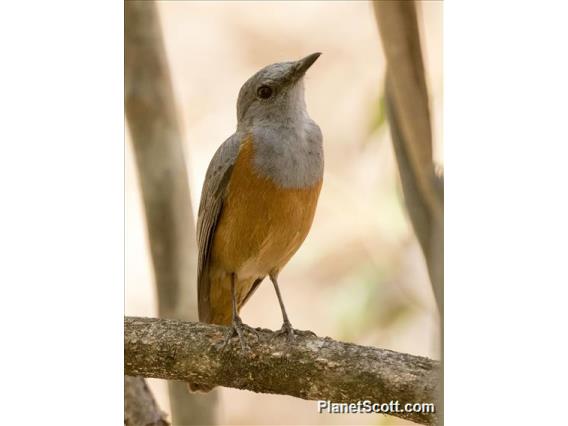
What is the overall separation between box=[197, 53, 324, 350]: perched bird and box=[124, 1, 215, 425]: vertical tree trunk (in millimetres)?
127

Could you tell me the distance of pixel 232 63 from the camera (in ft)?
13.8

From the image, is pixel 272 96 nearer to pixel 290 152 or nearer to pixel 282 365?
pixel 290 152

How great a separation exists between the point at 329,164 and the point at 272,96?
43cm

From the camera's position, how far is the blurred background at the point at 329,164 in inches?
158

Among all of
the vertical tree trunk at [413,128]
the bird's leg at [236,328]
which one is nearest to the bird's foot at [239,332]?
the bird's leg at [236,328]

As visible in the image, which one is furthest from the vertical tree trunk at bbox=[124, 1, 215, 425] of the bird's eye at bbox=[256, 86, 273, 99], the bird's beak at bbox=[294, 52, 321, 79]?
the bird's beak at bbox=[294, 52, 321, 79]

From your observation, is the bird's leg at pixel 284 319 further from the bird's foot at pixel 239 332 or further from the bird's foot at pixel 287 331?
the bird's foot at pixel 239 332

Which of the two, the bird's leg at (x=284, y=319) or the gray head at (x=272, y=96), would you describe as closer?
the bird's leg at (x=284, y=319)

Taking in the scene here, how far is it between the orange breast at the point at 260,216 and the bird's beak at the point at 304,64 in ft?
1.27

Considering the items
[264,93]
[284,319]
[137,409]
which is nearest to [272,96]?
[264,93]

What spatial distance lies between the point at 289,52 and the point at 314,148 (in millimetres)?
463

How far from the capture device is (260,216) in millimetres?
4109

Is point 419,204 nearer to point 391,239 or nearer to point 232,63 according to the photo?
point 391,239
